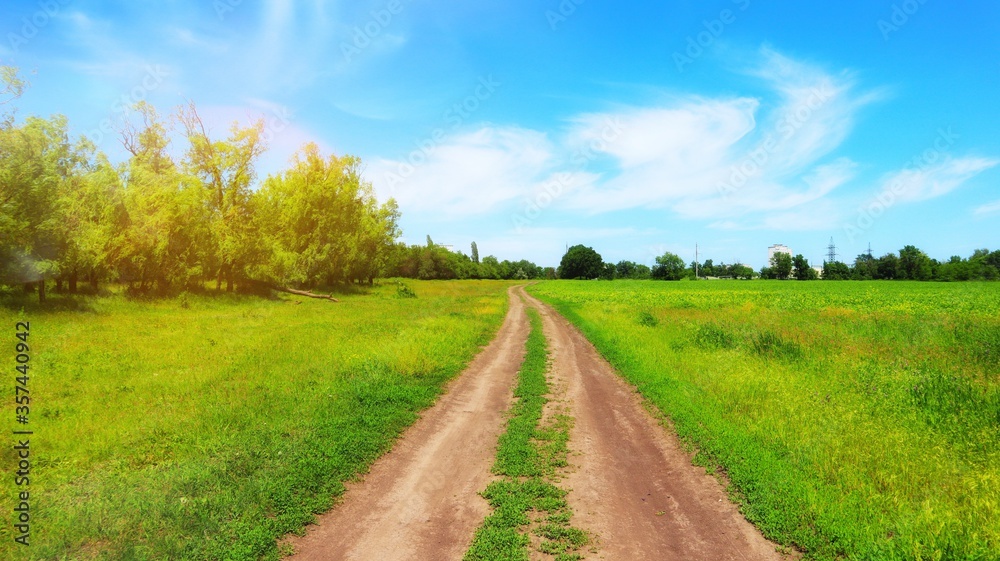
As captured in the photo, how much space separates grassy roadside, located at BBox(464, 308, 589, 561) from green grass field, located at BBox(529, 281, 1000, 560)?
8.80 feet

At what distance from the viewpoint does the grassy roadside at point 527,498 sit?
5352 millimetres

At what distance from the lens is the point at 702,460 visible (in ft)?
26.5

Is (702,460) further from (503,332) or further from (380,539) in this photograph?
(503,332)

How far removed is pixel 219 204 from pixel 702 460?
135ft

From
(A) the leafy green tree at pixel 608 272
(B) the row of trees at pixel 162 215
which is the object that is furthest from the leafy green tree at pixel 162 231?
(A) the leafy green tree at pixel 608 272

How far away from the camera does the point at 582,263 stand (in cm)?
16812

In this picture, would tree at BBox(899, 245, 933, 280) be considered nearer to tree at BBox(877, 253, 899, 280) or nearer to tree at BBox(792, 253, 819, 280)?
tree at BBox(877, 253, 899, 280)

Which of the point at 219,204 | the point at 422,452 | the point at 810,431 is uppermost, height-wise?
the point at 219,204

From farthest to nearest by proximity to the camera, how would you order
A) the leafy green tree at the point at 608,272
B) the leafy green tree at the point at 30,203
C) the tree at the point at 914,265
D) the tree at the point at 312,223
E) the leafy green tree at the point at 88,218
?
the leafy green tree at the point at 608,272
the tree at the point at 914,265
the tree at the point at 312,223
the leafy green tree at the point at 88,218
the leafy green tree at the point at 30,203

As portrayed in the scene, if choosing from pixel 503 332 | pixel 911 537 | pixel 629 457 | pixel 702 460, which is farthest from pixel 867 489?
pixel 503 332

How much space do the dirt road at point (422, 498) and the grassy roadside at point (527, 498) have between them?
0.81 feet

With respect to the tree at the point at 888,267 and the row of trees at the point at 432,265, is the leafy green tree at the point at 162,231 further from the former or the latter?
the tree at the point at 888,267

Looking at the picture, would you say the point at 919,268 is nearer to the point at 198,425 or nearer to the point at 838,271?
the point at 838,271

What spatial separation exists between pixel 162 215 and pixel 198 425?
89.4ft
